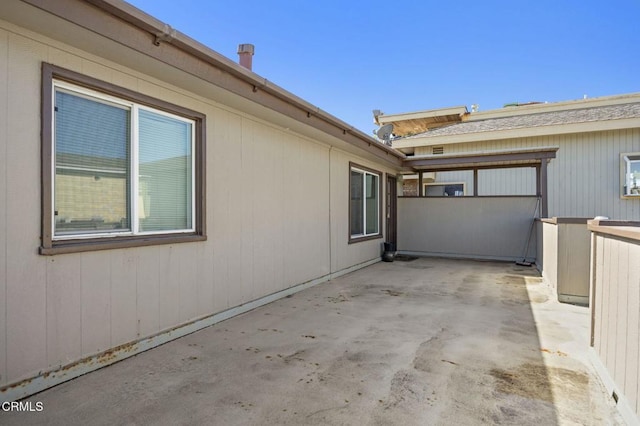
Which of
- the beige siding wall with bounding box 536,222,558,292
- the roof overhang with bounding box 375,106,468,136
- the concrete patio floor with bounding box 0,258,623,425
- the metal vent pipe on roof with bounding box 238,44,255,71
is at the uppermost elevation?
the roof overhang with bounding box 375,106,468,136

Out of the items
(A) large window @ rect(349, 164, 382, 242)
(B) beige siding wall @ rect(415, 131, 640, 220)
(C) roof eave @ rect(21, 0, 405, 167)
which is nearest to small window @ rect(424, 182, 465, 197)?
(B) beige siding wall @ rect(415, 131, 640, 220)

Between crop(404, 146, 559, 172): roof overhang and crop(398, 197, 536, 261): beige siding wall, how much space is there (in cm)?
87

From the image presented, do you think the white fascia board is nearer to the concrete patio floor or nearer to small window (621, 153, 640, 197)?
small window (621, 153, 640, 197)

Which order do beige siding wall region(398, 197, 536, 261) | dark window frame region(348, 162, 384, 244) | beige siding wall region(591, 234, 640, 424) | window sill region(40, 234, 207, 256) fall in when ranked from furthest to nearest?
beige siding wall region(398, 197, 536, 261) → dark window frame region(348, 162, 384, 244) → window sill region(40, 234, 207, 256) → beige siding wall region(591, 234, 640, 424)

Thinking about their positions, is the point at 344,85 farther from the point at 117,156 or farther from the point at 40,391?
the point at 40,391

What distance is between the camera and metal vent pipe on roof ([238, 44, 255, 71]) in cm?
452

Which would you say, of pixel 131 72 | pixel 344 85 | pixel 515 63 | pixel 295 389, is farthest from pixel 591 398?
pixel 515 63

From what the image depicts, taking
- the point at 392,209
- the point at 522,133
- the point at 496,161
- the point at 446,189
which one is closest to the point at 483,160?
the point at 496,161

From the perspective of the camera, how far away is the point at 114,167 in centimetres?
307

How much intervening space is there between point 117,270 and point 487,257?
8875 millimetres

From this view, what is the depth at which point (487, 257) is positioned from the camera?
31.2 ft

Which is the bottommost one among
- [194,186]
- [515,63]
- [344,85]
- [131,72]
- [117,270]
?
[117,270]

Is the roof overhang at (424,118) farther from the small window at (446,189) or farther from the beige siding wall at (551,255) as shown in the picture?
the beige siding wall at (551,255)

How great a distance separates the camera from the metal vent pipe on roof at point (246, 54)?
4516mm
